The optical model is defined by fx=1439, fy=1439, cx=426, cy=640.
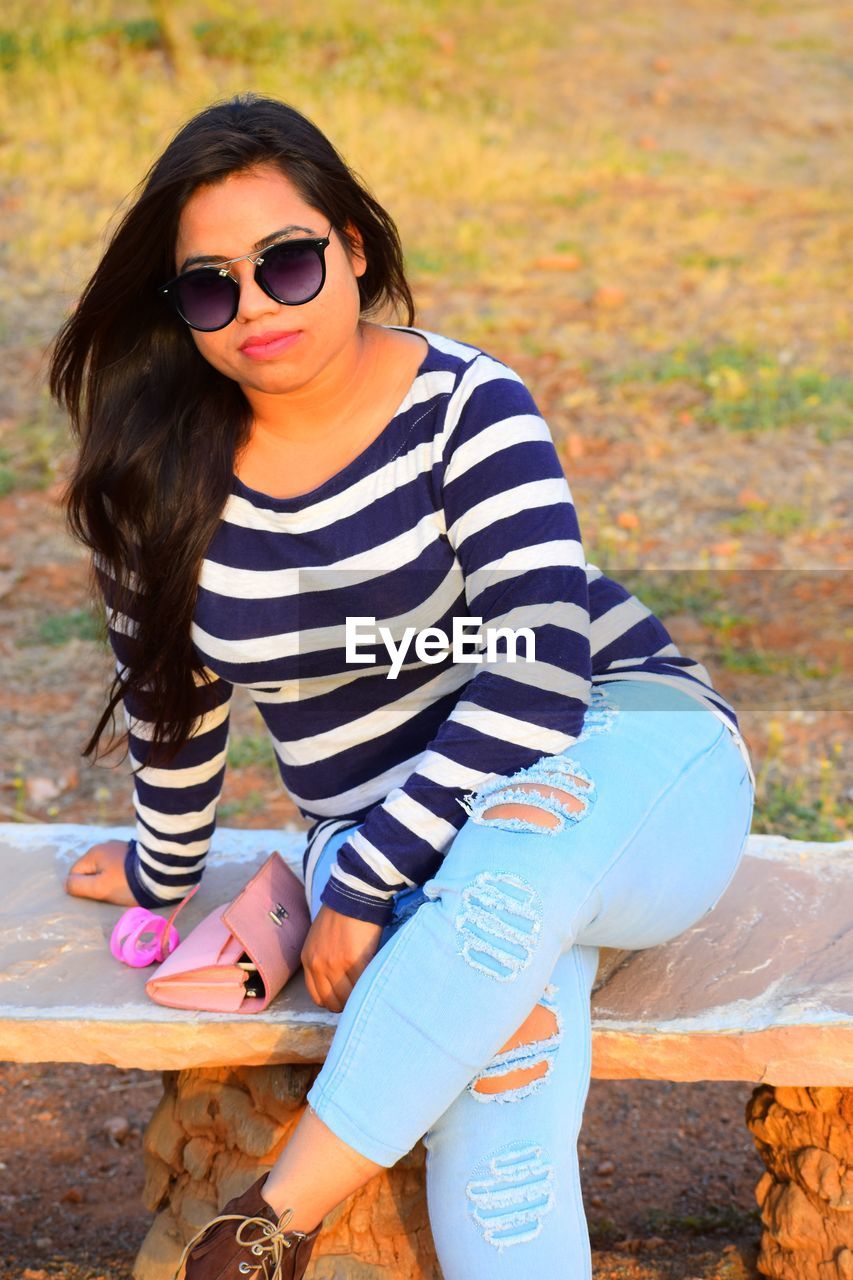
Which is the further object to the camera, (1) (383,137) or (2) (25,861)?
(1) (383,137)

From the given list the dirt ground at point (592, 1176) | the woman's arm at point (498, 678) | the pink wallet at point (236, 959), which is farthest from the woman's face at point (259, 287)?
the dirt ground at point (592, 1176)

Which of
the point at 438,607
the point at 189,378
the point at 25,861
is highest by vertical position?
the point at 189,378

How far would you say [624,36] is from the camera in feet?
43.9

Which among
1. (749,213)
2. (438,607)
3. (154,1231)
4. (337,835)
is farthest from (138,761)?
(749,213)

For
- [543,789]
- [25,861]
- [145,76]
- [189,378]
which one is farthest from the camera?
[145,76]

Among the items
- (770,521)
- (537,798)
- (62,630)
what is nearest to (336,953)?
(537,798)

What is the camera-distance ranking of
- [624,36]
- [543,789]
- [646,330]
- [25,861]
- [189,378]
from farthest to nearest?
[624,36] → [646,330] → [25,861] → [189,378] → [543,789]

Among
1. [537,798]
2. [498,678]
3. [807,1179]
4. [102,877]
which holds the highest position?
[498,678]

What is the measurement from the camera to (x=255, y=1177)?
240cm

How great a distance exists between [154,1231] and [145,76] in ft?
33.0

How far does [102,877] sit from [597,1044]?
100 cm

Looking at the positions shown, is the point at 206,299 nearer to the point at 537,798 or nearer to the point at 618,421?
the point at 537,798

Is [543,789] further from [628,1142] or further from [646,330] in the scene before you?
[646,330]

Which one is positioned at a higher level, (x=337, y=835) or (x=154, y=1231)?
(x=337, y=835)
